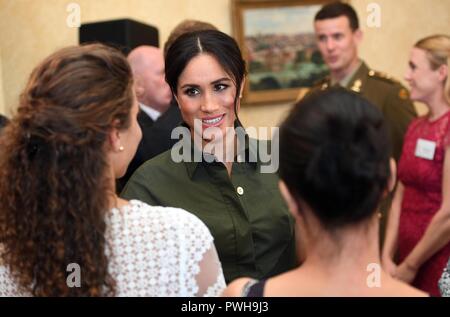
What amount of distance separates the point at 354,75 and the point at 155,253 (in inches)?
114

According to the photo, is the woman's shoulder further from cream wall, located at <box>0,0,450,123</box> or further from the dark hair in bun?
cream wall, located at <box>0,0,450,123</box>

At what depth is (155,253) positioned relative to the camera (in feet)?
4.94

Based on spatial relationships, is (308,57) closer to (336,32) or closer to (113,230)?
(336,32)

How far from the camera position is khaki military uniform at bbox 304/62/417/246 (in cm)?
389

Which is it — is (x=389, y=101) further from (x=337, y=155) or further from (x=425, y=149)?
(x=337, y=155)

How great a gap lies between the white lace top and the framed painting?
4.05 m

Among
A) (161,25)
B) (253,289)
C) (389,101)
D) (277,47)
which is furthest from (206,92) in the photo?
(277,47)

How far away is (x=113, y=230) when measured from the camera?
4.90 ft

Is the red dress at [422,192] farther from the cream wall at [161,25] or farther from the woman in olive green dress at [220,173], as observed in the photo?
the cream wall at [161,25]

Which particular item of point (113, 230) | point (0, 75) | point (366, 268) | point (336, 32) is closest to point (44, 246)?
point (113, 230)

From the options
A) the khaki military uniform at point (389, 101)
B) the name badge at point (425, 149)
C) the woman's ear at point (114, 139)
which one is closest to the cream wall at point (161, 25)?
the khaki military uniform at point (389, 101)

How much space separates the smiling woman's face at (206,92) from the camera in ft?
7.64

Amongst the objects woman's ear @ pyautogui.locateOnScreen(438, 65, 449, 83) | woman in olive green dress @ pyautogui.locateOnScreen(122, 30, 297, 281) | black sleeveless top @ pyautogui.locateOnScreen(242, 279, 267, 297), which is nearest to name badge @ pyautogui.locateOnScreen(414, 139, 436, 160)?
woman's ear @ pyautogui.locateOnScreen(438, 65, 449, 83)
